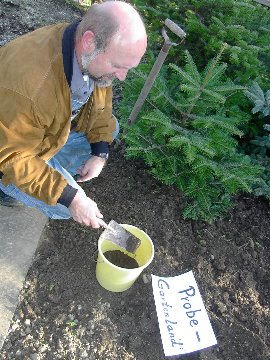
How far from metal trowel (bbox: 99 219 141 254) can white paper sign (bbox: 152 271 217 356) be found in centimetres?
42

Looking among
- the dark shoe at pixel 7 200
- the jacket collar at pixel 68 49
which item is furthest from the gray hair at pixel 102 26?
the dark shoe at pixel 7 200

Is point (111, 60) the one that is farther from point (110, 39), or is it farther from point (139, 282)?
point (139, 282)

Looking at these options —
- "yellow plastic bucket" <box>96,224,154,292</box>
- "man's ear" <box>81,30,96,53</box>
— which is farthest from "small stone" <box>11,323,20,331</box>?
"man's ear" <box>81,30,96,53</box>

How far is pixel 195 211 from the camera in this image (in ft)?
10.2

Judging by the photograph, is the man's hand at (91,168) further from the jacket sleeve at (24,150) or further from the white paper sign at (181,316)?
the white paper sign at (181,316)

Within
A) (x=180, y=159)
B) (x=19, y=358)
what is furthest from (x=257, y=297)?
(x=19, y=358)

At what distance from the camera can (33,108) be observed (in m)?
1.98

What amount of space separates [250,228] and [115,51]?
1.94m

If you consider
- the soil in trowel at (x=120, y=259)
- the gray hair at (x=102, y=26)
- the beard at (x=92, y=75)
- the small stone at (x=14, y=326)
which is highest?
the gray hair at (x=102, y=26)

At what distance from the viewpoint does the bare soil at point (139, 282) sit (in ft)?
7.93

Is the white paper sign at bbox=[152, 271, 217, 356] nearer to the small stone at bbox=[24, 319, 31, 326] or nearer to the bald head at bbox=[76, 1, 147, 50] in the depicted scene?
the small stone at bbox=[24, 319, 31, 326]

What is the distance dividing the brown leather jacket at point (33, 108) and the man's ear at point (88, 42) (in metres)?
0.14

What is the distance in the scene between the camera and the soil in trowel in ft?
8.74

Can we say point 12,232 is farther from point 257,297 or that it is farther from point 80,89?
point 257,297
